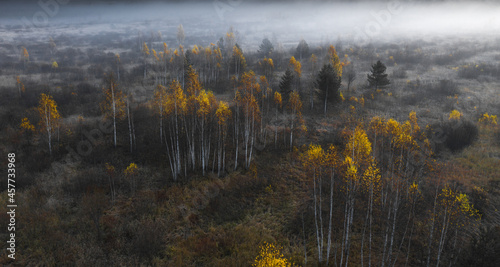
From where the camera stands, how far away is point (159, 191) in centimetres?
2091

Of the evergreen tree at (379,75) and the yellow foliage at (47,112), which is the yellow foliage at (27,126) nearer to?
the yellow foliage at (47,112)

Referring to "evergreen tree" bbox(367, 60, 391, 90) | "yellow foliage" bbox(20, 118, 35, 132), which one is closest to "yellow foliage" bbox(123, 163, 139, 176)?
"yellow foliage" bbox(20, 118, 35, 132)

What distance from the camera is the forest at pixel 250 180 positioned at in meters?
14.1

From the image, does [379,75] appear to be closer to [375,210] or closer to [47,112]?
[375,210]

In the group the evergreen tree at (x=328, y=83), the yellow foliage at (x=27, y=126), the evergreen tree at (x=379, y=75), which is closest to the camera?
the yellow foliage at (x=27, y=126)

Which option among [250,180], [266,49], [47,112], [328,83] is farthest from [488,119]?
[266,49]

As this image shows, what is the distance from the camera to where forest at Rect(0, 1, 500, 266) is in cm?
1406

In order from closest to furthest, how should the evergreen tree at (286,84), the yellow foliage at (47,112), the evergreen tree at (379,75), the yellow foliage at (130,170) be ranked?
the yellow foliage at (130,170) → the yellow foliage at (47,112) → the evergreen tree at (286,84) → the evergreen tree at (379,75)

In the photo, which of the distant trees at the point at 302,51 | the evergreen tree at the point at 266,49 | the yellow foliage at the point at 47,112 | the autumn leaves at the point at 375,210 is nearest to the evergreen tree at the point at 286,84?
the autumn leaves at the point at 375,210

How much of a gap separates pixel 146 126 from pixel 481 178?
36.5 meters

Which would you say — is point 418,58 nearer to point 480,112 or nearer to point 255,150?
point 480,112

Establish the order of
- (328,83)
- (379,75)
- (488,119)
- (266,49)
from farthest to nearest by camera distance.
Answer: (266,49), (379,75), (328,83), (488,119)

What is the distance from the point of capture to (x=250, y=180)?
74.3ft

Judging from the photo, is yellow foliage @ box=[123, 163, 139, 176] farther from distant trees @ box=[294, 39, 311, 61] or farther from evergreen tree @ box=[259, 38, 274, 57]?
distant trees @ box=[294, 39, 311, 61]
